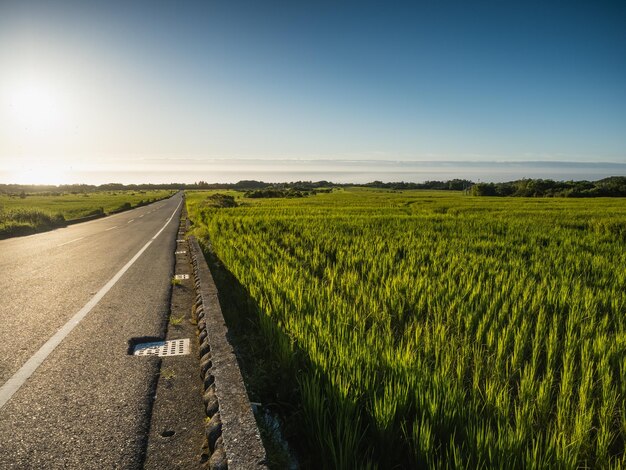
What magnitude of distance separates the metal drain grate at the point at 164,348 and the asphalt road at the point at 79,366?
0.15 meters

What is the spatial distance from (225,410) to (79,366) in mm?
1921

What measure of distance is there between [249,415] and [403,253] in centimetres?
786

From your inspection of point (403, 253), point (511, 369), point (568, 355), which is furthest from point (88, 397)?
point (403, 253)

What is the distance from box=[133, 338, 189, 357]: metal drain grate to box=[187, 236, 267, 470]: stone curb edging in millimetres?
211

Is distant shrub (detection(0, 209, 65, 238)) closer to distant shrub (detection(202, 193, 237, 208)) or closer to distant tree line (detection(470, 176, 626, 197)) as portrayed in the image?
distant shrub (detection(202, 193, 237, 208))

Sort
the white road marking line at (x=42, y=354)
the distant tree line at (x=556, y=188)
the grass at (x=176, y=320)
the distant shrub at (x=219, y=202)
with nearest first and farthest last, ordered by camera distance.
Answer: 1. the white road marking line at (x=42, y=354)
2. the grass at (x=176, y=320)
3. the distant shrub at (x=219, y=202)
4. the distant tree line at (x=556, y=188)

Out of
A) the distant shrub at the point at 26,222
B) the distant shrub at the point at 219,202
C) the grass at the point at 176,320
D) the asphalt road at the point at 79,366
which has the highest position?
the distant shrub at the point at 219,202

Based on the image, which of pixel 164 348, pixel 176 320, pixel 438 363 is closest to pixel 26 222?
pixel 176 320

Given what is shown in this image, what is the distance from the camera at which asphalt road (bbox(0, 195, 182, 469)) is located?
2400 mm

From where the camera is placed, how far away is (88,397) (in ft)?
9.82

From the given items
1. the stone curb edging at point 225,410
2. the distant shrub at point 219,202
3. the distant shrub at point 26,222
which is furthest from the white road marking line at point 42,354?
the distant shrub at point 219,202

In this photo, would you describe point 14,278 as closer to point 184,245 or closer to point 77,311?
point 77,311

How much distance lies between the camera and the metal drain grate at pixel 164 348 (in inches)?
154

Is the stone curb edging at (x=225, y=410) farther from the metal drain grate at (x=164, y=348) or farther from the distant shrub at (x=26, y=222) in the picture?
the distant shrub at (x=26, y=222)
